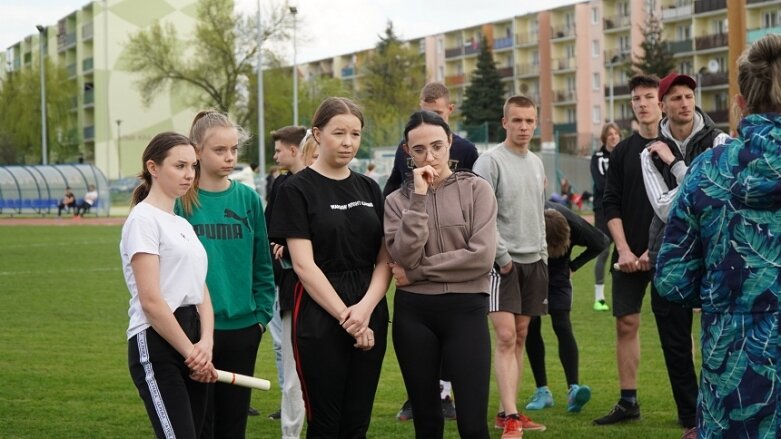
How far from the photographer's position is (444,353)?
577 cm

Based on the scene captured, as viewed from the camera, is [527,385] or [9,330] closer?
[527,385]

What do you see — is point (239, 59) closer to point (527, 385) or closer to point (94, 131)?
point (94, 131)

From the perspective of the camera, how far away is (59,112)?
96062 millimetres

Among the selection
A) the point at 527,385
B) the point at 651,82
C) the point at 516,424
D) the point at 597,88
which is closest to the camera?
the point at 516,424

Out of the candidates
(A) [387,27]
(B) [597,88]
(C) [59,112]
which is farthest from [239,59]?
(B) [597,88]

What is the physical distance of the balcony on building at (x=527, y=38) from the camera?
111 m

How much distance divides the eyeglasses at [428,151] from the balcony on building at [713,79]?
83.0 m

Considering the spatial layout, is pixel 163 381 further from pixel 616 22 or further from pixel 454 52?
pixel 454 52

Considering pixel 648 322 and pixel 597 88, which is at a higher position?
pixel 597 88

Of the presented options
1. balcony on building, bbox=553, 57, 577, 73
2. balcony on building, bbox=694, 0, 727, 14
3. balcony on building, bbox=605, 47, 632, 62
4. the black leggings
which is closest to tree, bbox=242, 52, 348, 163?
balcony on building, bbox=605, 47, 632, 62

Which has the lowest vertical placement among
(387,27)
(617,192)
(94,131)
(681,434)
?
(681,434)

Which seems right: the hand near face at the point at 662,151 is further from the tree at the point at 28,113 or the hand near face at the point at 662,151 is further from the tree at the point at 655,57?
the tree at the point at 28,113

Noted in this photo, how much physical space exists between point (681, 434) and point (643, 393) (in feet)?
5.68

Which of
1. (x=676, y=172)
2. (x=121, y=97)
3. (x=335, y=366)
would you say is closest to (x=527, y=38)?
(x=121, y=97)
